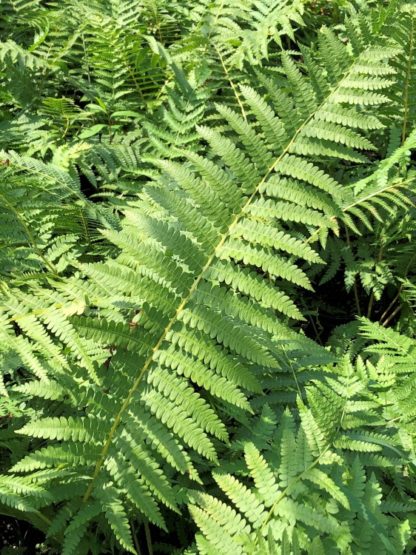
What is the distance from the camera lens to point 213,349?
1546 mm

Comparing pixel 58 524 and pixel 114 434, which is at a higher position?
pixel 114 434

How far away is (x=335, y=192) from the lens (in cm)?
178

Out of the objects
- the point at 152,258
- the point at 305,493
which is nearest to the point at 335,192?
the point at 152,258

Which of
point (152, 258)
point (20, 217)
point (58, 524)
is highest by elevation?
point (152, 258)

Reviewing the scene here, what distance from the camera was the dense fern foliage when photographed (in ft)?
4.94

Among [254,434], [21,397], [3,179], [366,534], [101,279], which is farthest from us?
[3,179]

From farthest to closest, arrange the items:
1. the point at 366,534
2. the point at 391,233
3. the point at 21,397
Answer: the point at 391,233
the point at 21,397
the point at 366,534

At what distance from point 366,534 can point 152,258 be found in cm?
85

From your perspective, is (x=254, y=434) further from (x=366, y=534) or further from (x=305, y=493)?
(x=366, y=534)

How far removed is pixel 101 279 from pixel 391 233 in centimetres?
147

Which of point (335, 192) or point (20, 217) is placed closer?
point (335, 192)

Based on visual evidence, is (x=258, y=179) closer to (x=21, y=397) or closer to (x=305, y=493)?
(x=305, y=493)

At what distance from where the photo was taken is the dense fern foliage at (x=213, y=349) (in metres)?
1.51

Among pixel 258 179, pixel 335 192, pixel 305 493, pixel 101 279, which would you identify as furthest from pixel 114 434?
pixel 335 192
